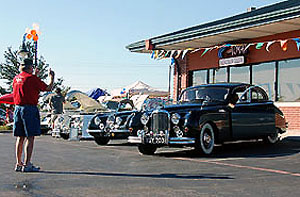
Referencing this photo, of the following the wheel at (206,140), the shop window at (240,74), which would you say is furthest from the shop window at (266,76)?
the wheel at (206,140)

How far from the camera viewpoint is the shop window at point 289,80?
15.3m

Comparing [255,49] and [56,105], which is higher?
[255,49]

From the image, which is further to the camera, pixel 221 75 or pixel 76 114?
pixel 221 75

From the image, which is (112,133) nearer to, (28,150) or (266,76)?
(28,150)

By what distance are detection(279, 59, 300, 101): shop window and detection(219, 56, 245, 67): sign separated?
5.51ft

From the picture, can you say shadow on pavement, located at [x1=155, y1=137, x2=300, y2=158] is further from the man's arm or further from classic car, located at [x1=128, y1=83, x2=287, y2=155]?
the man's arm

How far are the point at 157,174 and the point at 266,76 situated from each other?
10.8 meters

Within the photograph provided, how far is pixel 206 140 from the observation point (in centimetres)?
908

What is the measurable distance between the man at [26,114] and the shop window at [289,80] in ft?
34.7

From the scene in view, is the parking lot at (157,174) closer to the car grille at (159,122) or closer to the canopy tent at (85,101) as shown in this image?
the car grille at (159,122)

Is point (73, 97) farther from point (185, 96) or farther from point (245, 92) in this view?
point (245, 92)

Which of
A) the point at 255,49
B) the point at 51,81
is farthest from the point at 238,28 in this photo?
the point at 51,81

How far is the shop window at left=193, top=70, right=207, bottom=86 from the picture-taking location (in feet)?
64.4

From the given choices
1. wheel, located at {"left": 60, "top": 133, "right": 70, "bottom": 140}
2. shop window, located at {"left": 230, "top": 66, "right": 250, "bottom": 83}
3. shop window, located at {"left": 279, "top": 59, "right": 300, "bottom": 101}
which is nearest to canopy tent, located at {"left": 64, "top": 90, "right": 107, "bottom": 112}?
wheel, located at {"left": 60, "top": 133, "right": 70, "bottom": 140}
